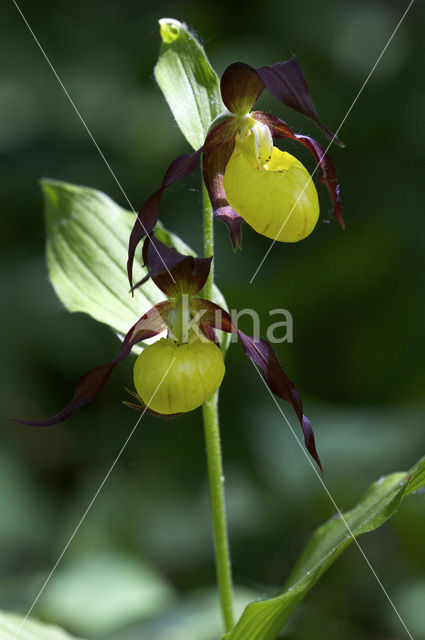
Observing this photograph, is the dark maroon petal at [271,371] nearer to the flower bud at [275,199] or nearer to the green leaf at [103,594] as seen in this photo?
the flower bud at [275,199]

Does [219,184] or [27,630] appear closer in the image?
[219,184]

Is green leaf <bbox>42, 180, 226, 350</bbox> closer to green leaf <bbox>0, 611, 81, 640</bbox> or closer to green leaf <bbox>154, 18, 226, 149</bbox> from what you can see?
green leaf <bbox>154, 18, 226, 149</bbox>

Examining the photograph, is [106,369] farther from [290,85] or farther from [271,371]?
[290,85]

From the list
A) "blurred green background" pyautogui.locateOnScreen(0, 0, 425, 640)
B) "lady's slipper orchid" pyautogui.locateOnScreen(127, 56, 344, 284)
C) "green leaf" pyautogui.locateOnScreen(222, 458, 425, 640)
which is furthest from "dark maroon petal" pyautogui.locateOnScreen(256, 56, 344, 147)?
"blurred green background" pyautogui.locateOnScreen(0, 0, 425, 640)

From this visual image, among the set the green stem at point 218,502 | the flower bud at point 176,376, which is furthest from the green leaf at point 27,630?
the flower bud at point 176,376

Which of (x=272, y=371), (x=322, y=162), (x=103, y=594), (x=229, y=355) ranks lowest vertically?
(x=103, y=594)

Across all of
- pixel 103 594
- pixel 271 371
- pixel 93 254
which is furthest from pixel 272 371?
pixel 103 594
